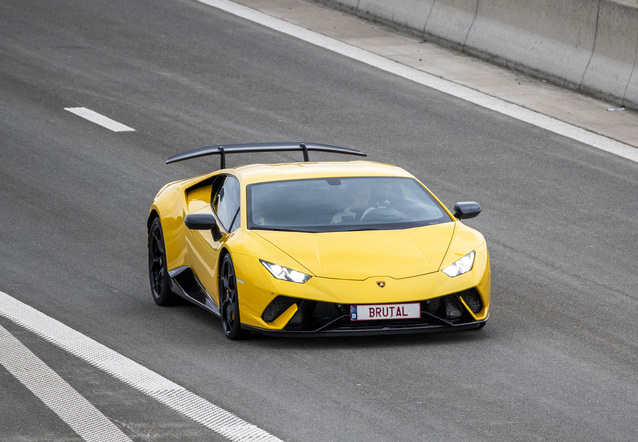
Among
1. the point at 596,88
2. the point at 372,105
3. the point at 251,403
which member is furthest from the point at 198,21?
the point at 251,403

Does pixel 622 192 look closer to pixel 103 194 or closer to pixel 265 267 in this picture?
pixel 103 194

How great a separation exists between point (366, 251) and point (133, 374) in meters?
1.97

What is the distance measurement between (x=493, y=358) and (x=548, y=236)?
450 cm

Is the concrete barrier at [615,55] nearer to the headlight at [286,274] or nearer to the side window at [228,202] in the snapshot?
the side window at [228,202]

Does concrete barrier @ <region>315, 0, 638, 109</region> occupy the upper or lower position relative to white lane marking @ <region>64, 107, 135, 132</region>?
upper

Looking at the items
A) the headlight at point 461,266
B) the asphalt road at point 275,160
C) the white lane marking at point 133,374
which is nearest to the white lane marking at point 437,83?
the asphalt road at point 275,160

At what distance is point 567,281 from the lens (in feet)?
37.6

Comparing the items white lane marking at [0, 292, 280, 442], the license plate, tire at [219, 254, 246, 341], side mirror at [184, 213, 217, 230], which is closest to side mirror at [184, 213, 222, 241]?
side mirror at [184, 213, 217, 230]

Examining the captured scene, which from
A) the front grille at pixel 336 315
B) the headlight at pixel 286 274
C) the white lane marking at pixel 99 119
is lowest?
the white lane marking at pixel 99 119

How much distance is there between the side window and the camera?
10.1 m

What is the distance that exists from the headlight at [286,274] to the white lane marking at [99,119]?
9393 mm

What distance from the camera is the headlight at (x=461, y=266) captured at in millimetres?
9219

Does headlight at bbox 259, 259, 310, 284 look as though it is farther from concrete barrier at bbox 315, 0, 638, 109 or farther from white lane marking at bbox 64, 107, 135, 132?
concrete barrier at bbox 315, 0, 638, 109

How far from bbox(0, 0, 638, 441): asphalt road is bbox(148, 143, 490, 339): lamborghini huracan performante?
0.25 m
